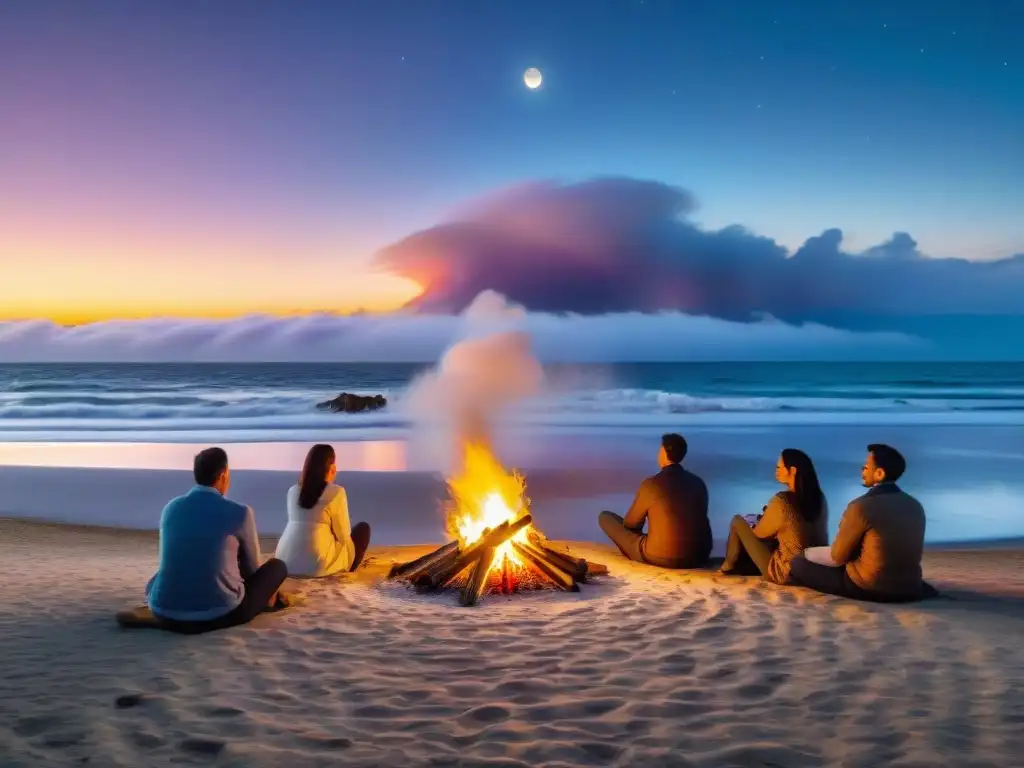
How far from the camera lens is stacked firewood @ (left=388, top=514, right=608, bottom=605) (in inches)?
294

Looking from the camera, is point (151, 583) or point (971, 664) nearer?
point (971, 664)

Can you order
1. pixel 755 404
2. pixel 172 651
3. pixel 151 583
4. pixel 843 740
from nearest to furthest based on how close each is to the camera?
1. pixel 843 740
2. pixel 172 651
3. pixel 151 583
4. pixel 755 404

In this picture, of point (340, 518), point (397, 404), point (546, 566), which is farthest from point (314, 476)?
point (397, 404)

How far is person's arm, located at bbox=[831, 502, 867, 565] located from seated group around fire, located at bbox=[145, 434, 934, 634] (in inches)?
0.4

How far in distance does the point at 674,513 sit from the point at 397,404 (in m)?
36.6

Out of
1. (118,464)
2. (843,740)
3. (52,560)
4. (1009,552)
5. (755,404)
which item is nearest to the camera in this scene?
(843,740)

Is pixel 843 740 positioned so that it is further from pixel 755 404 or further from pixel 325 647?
pixel 755 404

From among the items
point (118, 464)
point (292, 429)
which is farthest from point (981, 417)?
point (118, 464)

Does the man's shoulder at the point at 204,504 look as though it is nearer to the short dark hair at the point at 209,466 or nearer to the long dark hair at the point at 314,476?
the short dark hair at the point at 209,466

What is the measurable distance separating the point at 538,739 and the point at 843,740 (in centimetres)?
155

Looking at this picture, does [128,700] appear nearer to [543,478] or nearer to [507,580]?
[507,580]

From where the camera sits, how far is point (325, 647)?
228 inches

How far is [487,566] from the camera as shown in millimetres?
7434

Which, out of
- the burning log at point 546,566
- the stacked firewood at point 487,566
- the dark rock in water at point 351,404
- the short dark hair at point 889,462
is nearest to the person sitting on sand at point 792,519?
the short dark hair at point 889,462
